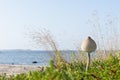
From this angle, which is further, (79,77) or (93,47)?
(93,47)

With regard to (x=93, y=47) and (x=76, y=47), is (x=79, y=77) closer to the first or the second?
(x=93, y=47)

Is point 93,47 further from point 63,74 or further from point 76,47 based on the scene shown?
point 76,47

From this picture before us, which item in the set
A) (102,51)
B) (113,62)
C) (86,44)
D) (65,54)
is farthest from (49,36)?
(113,62)

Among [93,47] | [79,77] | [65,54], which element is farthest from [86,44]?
[65,54]

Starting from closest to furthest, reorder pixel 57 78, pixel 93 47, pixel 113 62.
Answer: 1. pixel 57 78
2. pixel 113 62
3. pixel 93 47

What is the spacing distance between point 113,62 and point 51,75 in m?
0.58

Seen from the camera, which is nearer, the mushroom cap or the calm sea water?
the mushroom cap

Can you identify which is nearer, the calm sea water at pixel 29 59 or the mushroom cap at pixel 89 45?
the mushroom cap at pixel 89 45

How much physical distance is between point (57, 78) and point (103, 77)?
33 centimetres

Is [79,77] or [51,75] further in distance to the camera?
[79,77]

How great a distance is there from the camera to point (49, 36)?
8.66 metres

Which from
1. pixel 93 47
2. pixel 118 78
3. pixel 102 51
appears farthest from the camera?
pixel 102 51

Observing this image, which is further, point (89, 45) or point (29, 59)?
point (29, 59)

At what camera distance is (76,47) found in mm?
9164
